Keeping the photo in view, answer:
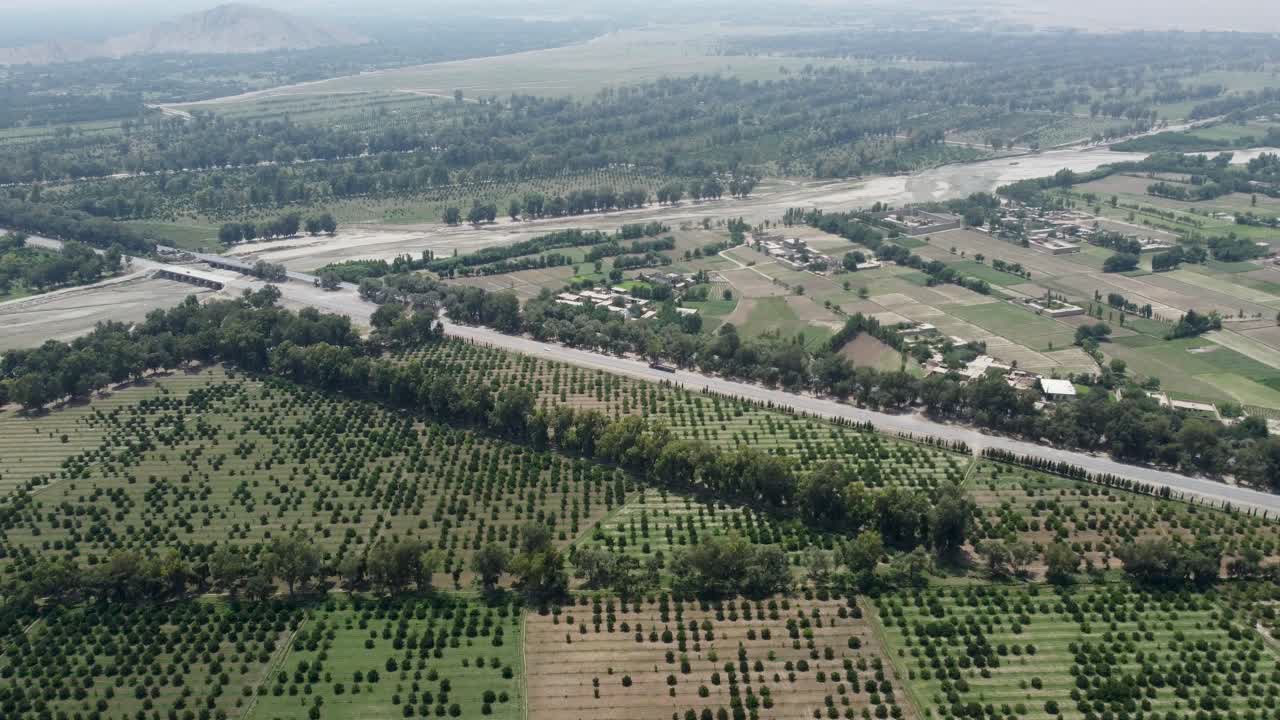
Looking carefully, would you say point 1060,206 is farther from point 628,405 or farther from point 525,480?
point 525,480

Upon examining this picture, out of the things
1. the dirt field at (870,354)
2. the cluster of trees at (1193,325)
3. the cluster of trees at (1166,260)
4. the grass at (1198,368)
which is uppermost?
the cluster of trees at (1166,260)

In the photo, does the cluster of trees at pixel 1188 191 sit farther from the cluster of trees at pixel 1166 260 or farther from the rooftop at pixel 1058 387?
the rooftop at pixel 1058 387

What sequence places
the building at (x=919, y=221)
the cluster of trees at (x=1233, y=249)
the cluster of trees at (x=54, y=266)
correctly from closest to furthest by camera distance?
the cluster of trees at (x=54, y=266) → the cluster of trees at (x=1233, y=249) → the building at (x=919, y=221)

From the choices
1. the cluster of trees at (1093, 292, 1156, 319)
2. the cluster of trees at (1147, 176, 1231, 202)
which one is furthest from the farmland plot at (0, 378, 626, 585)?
the cluster of trees at (1147, 176, 1231, 202)

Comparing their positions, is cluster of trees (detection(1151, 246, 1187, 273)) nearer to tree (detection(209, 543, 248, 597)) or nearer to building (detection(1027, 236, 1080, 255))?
building (detection(1027, 236, 1080, 255))

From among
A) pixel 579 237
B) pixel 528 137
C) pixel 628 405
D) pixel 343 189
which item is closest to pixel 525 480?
pixel 628 405

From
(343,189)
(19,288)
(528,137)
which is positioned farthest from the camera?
(528,137)

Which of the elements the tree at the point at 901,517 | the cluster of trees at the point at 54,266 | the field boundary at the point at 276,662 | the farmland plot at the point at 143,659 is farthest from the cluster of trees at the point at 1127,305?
the cluster of trees at the point at 54,266
